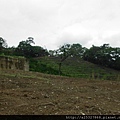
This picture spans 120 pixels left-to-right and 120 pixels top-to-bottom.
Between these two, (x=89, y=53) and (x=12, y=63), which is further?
(x=89, y=53)

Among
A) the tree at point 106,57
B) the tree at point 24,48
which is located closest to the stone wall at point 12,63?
the tree at point 24,48

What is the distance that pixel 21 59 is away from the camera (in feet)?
58.4

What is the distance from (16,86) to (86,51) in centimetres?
3724

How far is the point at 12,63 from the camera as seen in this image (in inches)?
656

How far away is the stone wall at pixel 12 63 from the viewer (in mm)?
15414

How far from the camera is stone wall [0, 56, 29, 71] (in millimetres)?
15414

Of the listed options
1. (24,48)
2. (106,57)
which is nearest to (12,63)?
(24,48)

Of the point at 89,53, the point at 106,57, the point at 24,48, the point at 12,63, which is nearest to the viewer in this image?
the point at 12,63

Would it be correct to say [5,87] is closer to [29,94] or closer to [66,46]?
[29,94]

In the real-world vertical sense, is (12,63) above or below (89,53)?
below

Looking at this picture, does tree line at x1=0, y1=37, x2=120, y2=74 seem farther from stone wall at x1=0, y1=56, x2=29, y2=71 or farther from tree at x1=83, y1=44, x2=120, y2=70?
stone wall at x1=0, y1=56, x2=29, y2=71

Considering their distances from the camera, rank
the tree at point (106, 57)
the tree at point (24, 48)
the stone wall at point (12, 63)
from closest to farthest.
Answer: the stone wall at point (12, 63) < the tree at point (24, 48) < the tree at point (106, 57)

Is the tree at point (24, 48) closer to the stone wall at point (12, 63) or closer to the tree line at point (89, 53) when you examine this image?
the tree line at point (89, 53)

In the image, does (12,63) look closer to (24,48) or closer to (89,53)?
(24,48)
